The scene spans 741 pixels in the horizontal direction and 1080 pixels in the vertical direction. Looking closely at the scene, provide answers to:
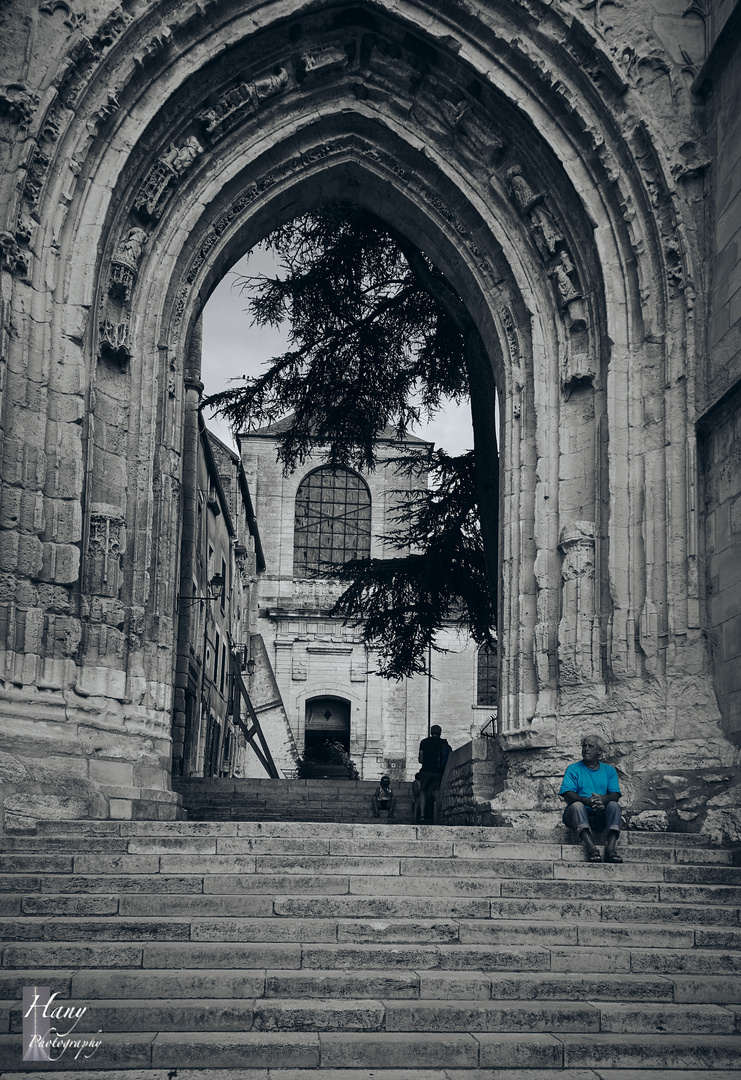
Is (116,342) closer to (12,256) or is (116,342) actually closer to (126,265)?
(126,265)

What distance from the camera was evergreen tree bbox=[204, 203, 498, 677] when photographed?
1273 centimetres

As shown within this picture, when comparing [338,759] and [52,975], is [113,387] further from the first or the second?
[338,759]

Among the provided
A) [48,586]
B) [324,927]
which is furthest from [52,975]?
[48,586]

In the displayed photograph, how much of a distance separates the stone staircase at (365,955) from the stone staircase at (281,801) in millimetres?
4038

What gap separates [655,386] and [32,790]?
537cm

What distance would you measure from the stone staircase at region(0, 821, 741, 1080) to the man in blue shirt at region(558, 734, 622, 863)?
249 mm

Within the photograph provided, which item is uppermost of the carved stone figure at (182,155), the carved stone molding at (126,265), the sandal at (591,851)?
the carved stone figure at (182,155)

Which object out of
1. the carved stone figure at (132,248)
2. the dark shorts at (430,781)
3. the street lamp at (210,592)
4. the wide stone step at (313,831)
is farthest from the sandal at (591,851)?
the carved stone figure at (132,248)

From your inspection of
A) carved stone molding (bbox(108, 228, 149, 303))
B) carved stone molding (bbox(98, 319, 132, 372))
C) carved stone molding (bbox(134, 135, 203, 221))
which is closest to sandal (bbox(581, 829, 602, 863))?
carved stone molding (bbox(98, 319, 132, 372))

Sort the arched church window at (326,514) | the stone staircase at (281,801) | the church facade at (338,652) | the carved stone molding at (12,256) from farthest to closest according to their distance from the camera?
the arched church window at (326,514) < the church facade at (338,652) < the stone staircase at (281,801) < the carved stone molding at (12,256)

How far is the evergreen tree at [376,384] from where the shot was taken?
12.7m

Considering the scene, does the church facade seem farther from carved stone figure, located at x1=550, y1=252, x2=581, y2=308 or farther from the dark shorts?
carved stone figure, located at x1=550, y1=252, x2=581, y2=308

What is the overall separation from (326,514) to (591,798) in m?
25.7

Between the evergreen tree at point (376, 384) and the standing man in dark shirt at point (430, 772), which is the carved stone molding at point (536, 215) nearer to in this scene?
the evergreen tree at point (376, 384)
